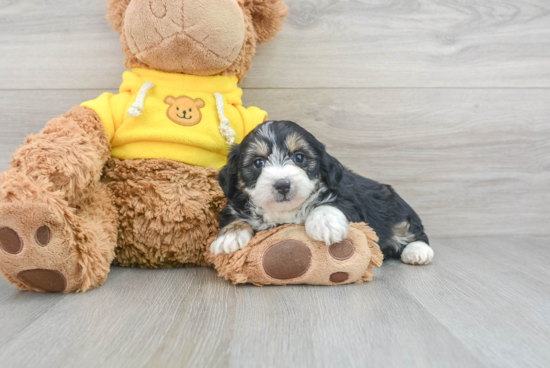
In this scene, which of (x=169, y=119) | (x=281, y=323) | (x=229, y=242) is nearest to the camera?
(x=281, y=323)

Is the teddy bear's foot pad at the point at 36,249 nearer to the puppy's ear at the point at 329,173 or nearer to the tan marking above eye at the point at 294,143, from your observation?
the tan marking above eye at the point at 294,143

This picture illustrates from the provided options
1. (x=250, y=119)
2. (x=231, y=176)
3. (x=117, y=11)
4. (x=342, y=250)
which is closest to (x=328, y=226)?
(x=342, y=250)

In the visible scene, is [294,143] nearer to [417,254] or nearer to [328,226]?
[328,226]

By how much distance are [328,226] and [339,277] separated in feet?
0.72

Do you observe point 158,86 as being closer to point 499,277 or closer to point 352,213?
point 352,213

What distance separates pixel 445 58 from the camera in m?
2.53

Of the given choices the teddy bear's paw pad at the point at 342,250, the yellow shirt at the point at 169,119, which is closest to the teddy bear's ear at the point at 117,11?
the yellow shirt at the point at 169,119

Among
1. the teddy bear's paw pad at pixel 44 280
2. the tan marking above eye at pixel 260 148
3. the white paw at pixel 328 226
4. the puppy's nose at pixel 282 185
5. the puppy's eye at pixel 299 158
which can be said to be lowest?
the teddy bear's paw pad at pixel 44 280

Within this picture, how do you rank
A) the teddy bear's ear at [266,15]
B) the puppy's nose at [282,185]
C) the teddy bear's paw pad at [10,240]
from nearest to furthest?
the teddy bear's paw pad at [10,240] < the puppy's nose at [282,185] < the teddy bear's ear at [266,15]

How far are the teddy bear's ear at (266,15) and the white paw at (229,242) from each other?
1.06 m

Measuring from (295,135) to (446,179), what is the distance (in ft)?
4.40

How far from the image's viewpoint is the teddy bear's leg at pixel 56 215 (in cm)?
143

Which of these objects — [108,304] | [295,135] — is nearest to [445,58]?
[295,135]

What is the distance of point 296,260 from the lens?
160 centimetres
